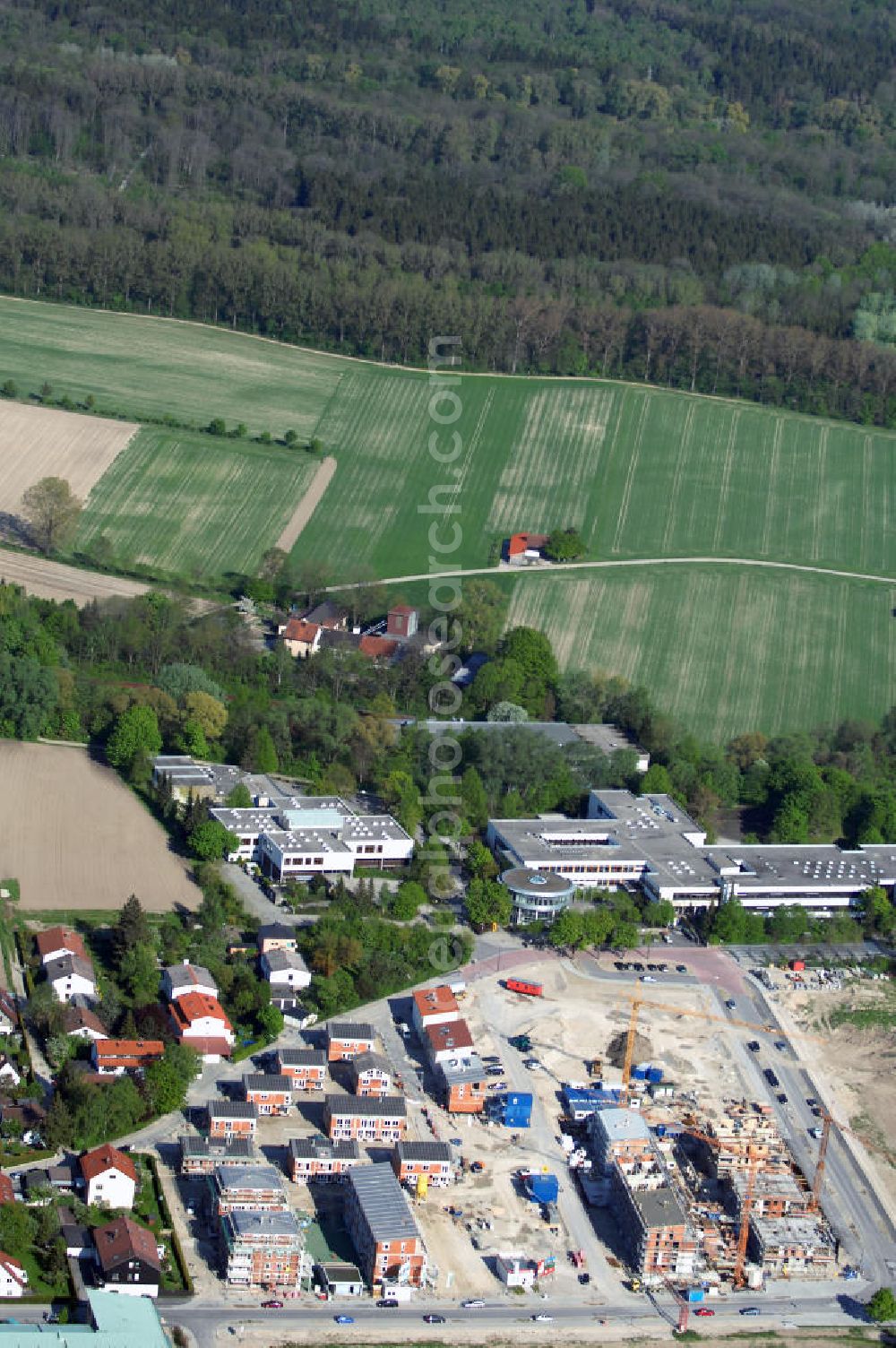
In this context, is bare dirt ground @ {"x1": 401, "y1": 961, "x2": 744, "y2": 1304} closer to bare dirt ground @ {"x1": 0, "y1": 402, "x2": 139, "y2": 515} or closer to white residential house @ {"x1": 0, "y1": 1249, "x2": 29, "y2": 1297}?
white residential house @ {"x1": 0, "y1": 1249, "x2": 29, "y2": 1297}

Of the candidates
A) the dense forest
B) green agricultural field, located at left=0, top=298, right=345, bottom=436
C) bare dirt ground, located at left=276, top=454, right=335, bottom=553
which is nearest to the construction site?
bare dirt ground, located at left=276, top=454, right=335, bottom=553

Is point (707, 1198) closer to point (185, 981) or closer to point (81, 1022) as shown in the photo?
point (185, 981)

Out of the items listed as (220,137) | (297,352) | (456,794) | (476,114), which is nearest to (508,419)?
(297,352)

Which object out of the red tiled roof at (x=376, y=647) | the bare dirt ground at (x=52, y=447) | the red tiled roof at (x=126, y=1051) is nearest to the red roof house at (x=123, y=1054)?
the red tiled roof at (x=126, y=1051)

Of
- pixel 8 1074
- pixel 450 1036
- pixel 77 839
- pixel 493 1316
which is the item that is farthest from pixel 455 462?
pixel 493 1316

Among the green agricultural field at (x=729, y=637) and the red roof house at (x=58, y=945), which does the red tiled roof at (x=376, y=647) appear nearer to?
the green agricultural field at (x=729, y=637)
